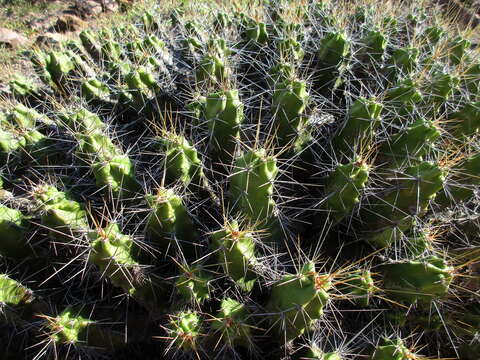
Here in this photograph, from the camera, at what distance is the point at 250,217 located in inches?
101

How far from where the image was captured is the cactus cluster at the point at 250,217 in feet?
7.86

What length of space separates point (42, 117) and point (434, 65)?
155 inches

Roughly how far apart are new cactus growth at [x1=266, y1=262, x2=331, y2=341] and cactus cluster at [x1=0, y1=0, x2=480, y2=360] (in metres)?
0.01

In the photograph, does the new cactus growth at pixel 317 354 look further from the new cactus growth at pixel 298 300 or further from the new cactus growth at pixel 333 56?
the new cactus growth at pixel 333 56

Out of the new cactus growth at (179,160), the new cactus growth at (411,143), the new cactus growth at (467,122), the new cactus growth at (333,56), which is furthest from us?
the new cactus growth at (333,56)

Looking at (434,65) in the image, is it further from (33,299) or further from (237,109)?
(33,299)

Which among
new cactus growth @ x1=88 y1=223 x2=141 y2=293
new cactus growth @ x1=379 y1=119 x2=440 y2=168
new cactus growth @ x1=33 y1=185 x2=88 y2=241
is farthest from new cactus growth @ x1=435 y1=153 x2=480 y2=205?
new cactus growth @ x1=33 y1=185 x2=88 y2=241

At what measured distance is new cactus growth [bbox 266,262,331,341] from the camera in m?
2.04

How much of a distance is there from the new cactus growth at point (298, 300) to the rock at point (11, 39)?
8362mm

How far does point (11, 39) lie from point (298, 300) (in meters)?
9.04

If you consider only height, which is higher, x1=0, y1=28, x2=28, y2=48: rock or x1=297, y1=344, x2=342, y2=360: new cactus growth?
x1=297, y1=344, x2=342, y2=360: new cactus growth

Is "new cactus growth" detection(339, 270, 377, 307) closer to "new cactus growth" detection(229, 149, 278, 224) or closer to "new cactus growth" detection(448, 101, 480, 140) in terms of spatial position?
"new cactus growth" detection(229, 149, 278, 224)

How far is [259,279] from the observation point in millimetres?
2629

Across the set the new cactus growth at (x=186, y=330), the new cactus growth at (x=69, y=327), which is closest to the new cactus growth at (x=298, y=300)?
the new cactus growth at (x=186, y=330)
